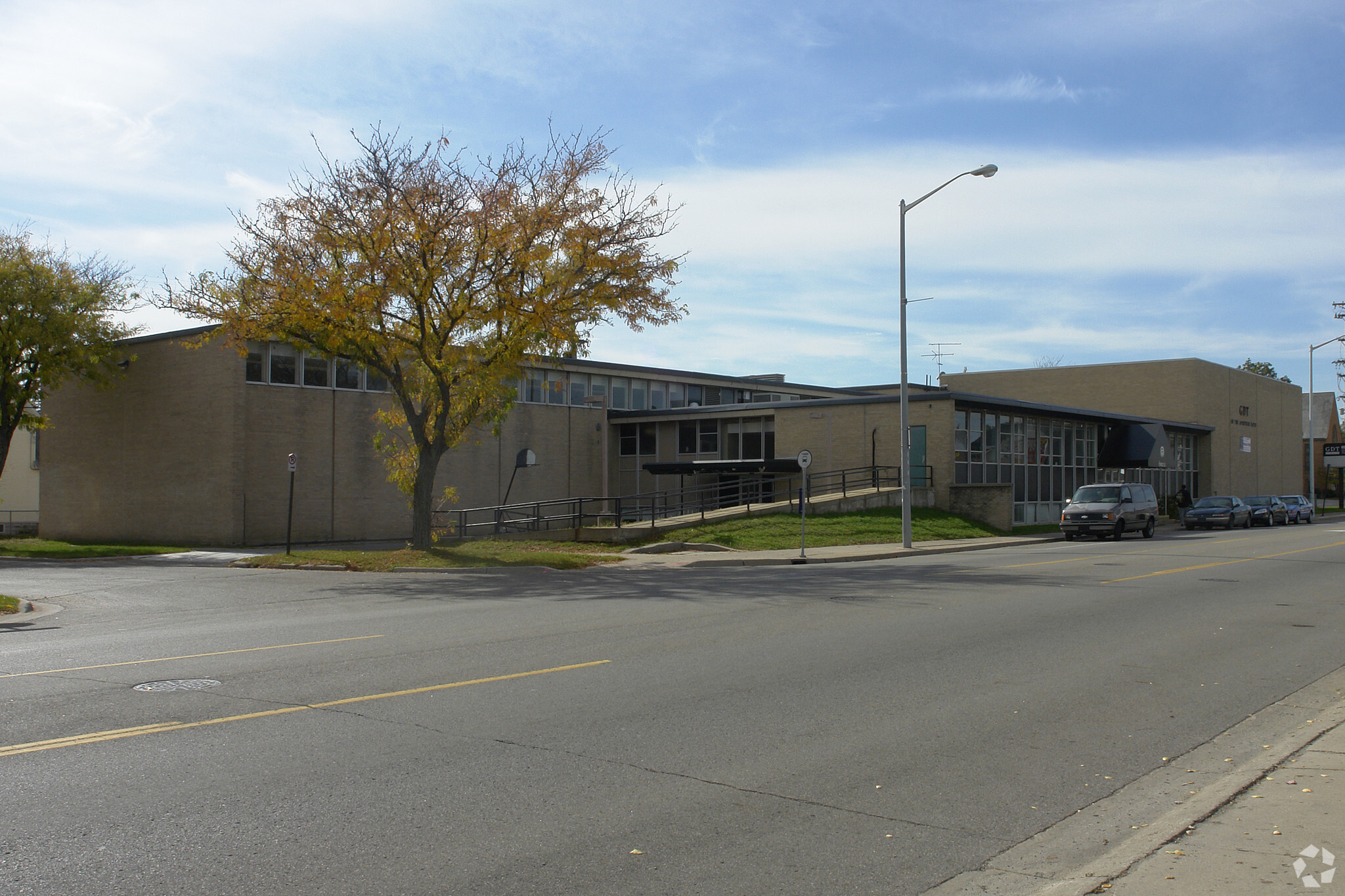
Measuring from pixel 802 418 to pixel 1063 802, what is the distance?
35041 millimetres

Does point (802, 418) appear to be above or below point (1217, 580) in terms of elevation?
above

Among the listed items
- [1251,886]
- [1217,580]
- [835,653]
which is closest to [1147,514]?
[1217,580]

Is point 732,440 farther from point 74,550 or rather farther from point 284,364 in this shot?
point 74,550

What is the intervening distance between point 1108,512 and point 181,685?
103 feet

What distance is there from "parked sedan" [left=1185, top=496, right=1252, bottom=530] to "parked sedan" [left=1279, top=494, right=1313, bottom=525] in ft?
27.4

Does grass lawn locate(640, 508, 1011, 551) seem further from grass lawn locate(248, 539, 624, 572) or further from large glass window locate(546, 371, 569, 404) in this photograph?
large glass window locate(546, 371, 569, 404)

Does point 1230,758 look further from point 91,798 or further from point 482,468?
point 482,468

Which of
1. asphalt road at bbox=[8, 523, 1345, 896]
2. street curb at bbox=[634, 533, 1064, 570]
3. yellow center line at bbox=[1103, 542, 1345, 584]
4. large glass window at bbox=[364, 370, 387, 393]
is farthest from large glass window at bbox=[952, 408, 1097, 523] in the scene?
asphalt road at bbox=[8, 523, 1345, 896]

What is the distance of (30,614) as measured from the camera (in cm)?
1516

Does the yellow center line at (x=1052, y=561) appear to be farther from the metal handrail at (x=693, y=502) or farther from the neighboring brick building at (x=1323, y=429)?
the neighboring brick building at (x=1323, y=429)

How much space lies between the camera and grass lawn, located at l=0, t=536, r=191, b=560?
30.7 metres

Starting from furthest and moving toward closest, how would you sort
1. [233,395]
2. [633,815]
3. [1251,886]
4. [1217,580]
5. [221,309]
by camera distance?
[233,395], [221,309], [1217,580], [633,815], [1251,886]

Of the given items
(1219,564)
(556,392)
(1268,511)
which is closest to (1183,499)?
(1268,511)

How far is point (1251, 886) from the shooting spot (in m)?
4.27
